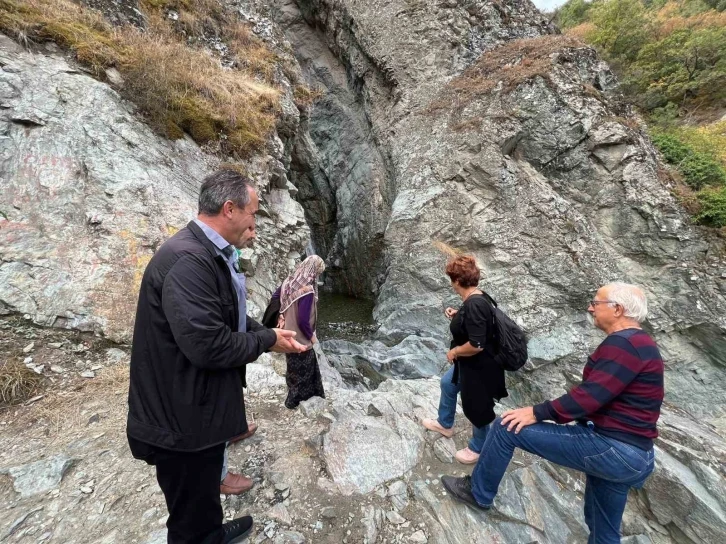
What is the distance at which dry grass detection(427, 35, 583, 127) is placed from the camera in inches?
468

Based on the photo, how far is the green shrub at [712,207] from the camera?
9484mm

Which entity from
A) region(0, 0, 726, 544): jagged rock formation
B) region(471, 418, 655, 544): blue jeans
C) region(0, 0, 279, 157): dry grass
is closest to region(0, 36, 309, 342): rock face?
region(0, 0, 726, 544): jagged rock formation

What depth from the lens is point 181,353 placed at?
76.9 inches

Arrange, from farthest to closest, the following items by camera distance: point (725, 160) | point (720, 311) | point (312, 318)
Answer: point (725, 160), point (720, 311), point (312, 318)

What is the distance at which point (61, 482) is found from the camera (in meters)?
3.29

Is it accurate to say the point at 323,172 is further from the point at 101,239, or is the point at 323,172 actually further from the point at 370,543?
the point at 370,543

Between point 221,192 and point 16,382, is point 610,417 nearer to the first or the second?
point 221,192

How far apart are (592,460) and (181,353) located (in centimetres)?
294

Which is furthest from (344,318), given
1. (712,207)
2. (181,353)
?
(712,207)

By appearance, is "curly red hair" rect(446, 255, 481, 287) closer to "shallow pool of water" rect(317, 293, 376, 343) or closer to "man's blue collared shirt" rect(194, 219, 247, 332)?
"man's blue collared shirt" rect(194, 219, 247, 332)

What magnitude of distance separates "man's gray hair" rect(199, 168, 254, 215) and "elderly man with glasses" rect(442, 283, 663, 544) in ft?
8.73

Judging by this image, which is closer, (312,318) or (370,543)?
(370,543)

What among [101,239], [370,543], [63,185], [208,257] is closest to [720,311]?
[370,543]

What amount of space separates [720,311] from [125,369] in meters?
13.7
